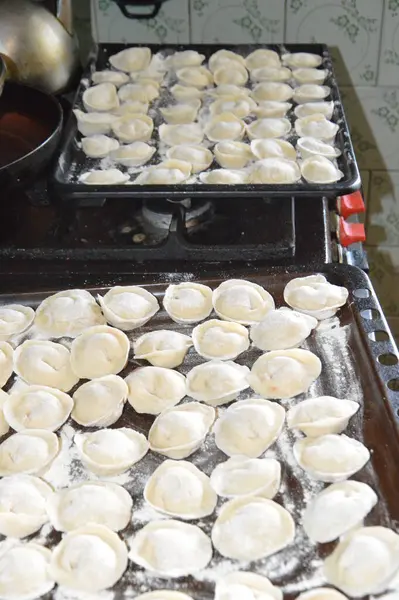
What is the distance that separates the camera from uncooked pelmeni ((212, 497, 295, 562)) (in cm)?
74

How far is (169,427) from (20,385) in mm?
231

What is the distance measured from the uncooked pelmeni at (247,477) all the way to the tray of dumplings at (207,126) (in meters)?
0.45

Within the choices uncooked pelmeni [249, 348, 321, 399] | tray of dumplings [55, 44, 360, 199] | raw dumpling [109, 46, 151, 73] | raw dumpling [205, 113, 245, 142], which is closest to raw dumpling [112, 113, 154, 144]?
tray of dumplings [55, 44, 360, 199]

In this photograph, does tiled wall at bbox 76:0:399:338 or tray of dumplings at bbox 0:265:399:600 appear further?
tiled wall at bbox 76:0:399:338

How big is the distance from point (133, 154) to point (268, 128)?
272 millimetres

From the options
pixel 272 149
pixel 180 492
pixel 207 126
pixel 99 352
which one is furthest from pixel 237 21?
pixel 180 492

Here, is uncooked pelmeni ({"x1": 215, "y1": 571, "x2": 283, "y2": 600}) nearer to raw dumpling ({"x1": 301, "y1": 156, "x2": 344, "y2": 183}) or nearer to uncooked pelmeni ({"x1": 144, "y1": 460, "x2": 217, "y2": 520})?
uncooked pelmeni ({"x1": 144, "y1": 460, "x2": 217, "y2": 520})

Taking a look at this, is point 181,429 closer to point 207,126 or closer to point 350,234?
point 350,234

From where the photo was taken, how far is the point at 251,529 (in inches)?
30.0

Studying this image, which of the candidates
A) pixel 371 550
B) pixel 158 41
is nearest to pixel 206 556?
pixel 371 550

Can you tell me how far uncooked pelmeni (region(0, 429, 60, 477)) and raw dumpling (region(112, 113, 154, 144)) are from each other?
2.18 ft

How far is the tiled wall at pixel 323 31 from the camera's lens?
1.70 metres

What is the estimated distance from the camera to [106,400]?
3.03ft

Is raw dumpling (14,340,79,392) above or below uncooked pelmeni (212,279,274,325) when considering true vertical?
below
